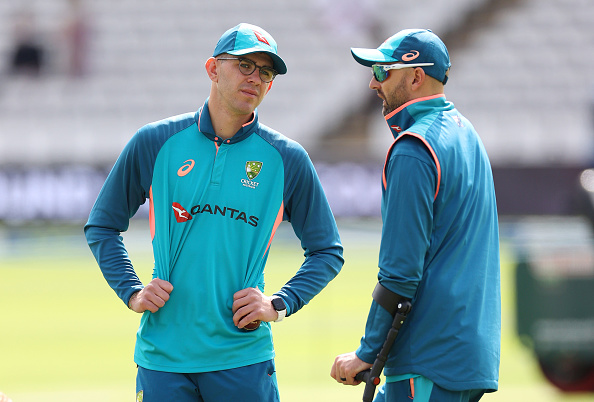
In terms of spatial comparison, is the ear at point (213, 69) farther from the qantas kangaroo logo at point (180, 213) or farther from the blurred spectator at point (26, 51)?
the blurred spectator at point (26, 51)

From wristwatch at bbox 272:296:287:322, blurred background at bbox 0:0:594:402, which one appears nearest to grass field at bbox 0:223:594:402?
blurred background at bbox 0:0:594:402

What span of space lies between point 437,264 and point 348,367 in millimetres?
499

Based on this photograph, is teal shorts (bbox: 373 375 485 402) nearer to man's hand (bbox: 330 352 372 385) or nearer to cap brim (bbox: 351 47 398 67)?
man's hand (bbox: 330 352 372 385)

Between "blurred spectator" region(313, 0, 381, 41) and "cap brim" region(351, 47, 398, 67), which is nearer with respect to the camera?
"cap brim" region(351, 47, 398, 67)

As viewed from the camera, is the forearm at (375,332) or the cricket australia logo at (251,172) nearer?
the forearm at (375,332)

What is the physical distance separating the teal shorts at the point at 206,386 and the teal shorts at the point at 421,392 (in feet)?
1.57

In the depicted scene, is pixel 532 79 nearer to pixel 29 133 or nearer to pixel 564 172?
pixel 564 172

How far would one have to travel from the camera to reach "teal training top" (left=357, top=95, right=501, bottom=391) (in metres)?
3.06

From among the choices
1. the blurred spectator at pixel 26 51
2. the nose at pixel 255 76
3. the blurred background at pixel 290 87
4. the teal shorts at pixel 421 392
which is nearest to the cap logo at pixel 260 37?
the nose at pixel 255 76

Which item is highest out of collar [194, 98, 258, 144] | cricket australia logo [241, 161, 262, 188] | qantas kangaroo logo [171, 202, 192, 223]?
collar [194, 98, 258, 144]

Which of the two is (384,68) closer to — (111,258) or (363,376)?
(363,376)

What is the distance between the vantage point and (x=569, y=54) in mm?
22031

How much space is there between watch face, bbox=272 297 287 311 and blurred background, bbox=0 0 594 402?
13.2m

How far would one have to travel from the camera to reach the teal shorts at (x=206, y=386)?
3.19 meters
